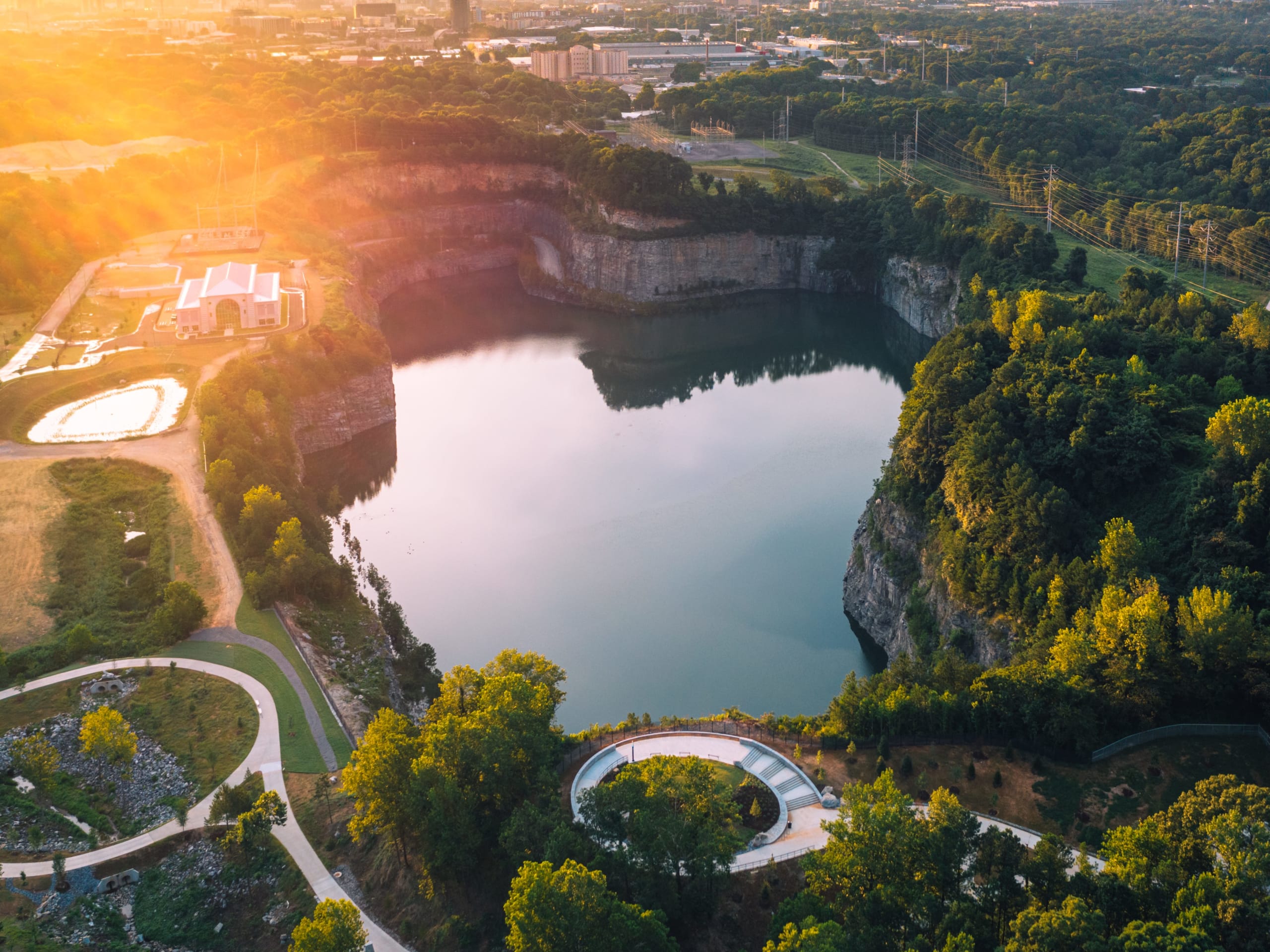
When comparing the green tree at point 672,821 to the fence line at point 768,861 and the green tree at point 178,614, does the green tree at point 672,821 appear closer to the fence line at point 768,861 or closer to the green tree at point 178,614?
the fence line at point 768,861

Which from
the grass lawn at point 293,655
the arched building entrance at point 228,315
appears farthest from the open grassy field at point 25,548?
the arched building entrance at point 228,315

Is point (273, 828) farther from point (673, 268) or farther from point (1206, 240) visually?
A: point (1206, 240)

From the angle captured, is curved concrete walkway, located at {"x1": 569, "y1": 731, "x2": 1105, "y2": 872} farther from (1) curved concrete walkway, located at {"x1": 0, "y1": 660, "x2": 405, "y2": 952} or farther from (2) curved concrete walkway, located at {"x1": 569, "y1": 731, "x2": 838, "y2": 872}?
(1) curved concrete walkway, located at {"x1": 0, "y1": 660, "x2": 405, "y2": 952}

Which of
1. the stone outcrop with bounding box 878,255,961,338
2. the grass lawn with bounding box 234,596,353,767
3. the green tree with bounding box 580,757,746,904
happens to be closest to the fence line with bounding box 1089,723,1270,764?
the green tree with bounding box 580,757,746,904

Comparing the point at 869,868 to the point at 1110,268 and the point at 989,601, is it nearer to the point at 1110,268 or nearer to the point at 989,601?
the point at 989,601

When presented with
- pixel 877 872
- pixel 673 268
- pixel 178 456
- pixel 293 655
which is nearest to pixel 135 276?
pixel 178 456
